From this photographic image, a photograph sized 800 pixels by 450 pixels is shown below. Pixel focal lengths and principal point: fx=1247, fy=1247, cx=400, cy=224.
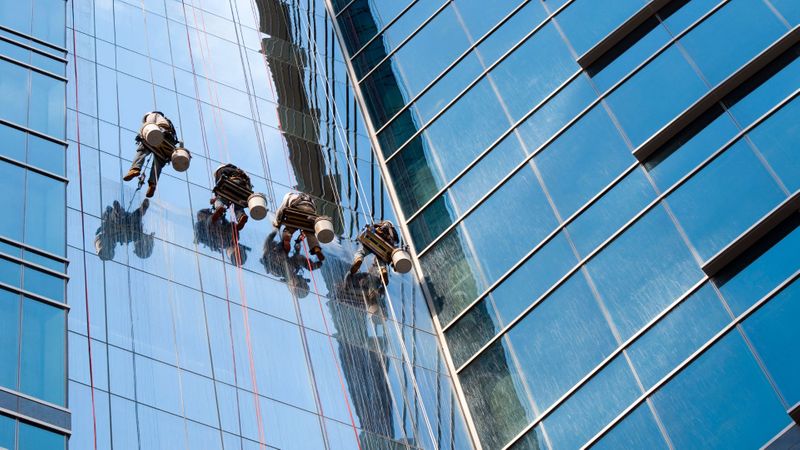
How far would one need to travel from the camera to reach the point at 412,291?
86.8ft

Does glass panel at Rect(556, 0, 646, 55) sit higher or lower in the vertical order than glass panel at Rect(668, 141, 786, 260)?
higher

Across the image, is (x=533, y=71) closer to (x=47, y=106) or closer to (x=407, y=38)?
(x=407, y=38)

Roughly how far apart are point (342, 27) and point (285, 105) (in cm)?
427

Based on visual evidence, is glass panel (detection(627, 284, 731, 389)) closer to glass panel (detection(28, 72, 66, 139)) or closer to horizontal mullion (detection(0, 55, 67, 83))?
glass panel (detection(28, 72, 66, 139))

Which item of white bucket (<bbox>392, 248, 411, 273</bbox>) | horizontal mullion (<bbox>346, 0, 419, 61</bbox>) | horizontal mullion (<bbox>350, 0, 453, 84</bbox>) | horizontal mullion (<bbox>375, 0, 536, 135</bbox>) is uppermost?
horizontal mullion (<bbox>346, 0, 419, 61</bbox>)

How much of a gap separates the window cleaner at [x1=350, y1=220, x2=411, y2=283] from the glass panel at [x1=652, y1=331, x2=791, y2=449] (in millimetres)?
6587

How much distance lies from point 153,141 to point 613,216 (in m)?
8.96

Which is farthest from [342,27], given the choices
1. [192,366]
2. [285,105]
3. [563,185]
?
[192,366]

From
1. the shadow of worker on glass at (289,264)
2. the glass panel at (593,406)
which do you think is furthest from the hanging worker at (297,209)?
the glass panel at (593,406)

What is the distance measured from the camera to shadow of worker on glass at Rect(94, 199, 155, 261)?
21.5 metres

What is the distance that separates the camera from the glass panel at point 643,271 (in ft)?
72.4

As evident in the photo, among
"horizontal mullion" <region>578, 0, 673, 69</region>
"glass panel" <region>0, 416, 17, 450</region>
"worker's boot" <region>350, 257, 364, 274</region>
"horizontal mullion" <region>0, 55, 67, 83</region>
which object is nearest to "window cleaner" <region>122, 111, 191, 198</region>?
"horizontal mullion" <region>0, 55, 67, 83</region>

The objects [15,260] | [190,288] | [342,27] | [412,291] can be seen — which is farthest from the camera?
[342,27]

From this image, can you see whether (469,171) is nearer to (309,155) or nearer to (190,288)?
(309,155)
